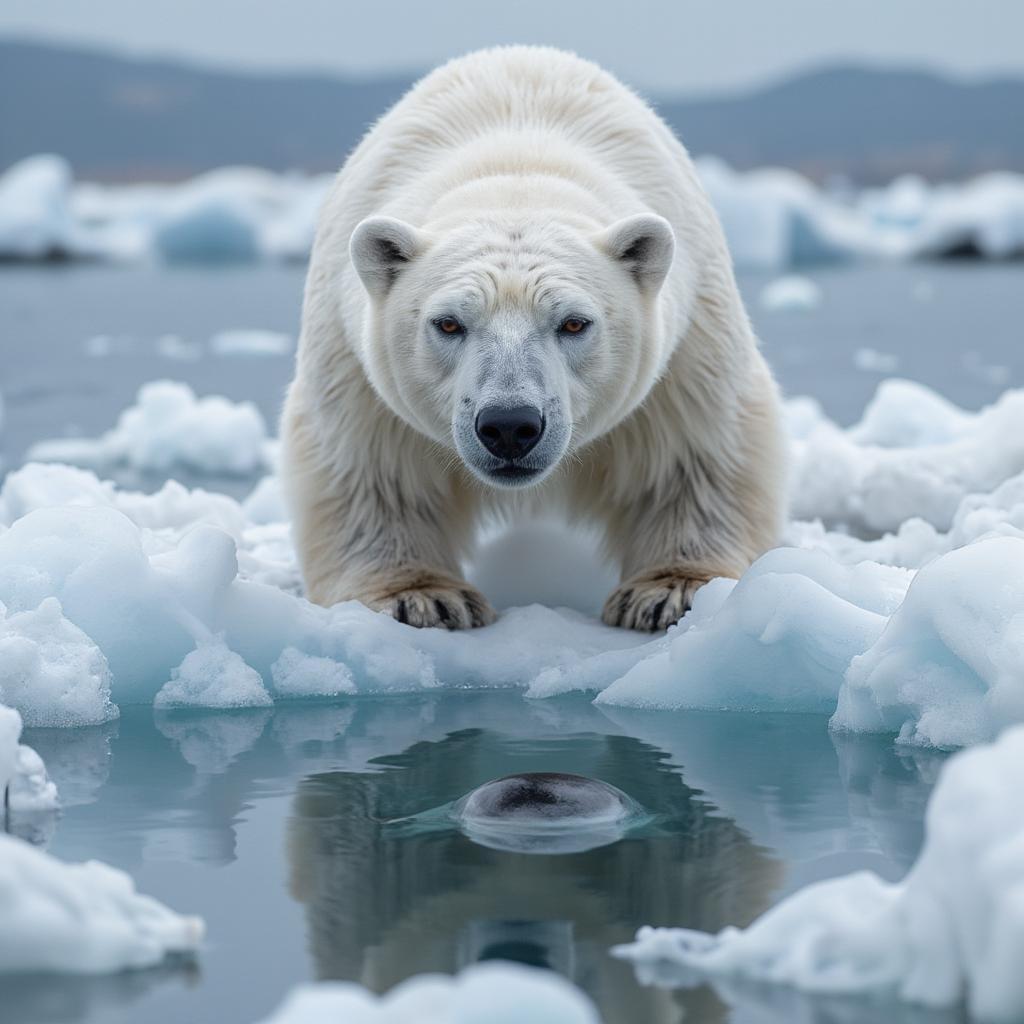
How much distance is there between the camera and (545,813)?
2.81m

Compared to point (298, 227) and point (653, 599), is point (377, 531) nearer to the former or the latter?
point (653, 599)

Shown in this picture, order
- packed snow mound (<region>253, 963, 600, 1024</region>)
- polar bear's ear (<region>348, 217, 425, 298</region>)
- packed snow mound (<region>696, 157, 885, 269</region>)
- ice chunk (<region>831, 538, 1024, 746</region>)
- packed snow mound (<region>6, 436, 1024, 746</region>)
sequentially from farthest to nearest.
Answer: packed snow mound (<region>696, 157, 885, 269</region>) → polar bear's ear (<region>348, 217, 425, 298</region>) → packed snow mound (<region>6, 436, 1024, 746</region>) → ice chunk (<region>831, 538, 1024, 746</region>) → packed snow mound (<region>253, 963, 600, 1024</region>)

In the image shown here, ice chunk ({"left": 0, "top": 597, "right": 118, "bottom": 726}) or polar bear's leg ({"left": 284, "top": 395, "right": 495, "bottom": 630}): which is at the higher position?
polar bear's leg ({"left": 284, "top": 395, "right": 495, "bottom": 630})

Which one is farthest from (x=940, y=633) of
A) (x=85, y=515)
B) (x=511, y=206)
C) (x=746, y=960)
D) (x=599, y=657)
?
(x=85, y=515)

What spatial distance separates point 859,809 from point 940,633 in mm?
415

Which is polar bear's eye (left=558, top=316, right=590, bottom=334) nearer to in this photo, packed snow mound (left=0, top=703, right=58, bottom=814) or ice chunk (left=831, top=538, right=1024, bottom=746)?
ice chunk (left=831, top=538, right=1024, bottom=746)

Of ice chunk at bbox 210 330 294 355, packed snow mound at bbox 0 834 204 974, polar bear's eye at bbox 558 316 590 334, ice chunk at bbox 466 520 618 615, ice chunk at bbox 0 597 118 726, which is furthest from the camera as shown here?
ice chunk at bbox 210 330 294 355

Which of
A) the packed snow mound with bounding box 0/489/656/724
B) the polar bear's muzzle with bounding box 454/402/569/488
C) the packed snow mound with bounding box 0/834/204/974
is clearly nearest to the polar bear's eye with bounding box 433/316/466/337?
the polar bear's muzzle with bounding box 454/402/569/488

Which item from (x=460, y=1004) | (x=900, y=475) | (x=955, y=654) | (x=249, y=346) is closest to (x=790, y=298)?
(x=249, y=346)

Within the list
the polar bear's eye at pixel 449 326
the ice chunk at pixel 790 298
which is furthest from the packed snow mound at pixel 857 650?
the ice chunk at pixel 790 298

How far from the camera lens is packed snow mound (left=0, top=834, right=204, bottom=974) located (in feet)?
6.93

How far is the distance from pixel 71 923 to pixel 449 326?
1.88 m

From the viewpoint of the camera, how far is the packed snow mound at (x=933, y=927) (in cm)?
195

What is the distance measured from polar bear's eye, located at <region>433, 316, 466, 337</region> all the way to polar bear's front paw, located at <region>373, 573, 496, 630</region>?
2.37ft
